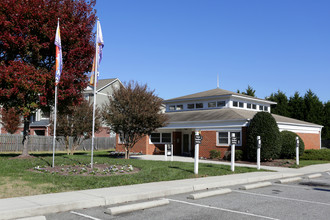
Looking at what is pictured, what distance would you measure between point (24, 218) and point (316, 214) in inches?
255

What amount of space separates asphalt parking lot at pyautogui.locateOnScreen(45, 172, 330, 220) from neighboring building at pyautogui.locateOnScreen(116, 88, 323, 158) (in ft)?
46.3

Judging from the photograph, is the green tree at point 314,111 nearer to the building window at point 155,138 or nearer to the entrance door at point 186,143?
the entrance door at point 186,143

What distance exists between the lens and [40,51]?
59.6 ft

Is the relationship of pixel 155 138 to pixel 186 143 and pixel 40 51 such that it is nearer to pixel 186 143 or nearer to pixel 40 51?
pixel 186 143

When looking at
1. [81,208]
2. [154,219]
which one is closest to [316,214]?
[154,219]

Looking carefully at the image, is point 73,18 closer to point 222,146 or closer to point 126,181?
point 126,181

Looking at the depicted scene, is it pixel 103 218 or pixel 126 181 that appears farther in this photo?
pixel 126 181

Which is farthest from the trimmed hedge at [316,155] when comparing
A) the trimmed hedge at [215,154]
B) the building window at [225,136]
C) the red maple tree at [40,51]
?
the red maple tree at [40,51]

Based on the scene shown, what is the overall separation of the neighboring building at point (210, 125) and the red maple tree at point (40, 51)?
11.4 meters

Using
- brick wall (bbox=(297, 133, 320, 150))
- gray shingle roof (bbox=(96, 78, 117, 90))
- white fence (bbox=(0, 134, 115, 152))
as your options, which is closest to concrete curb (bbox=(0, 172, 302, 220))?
brick wall (bbox=(297, 133, 320, 150))

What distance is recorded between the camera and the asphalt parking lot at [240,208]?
736 cm

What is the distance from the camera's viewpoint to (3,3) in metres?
16.2

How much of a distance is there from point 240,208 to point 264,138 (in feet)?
49.9

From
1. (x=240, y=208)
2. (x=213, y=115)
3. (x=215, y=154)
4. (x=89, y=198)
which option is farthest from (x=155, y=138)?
(x=240, y=208)
